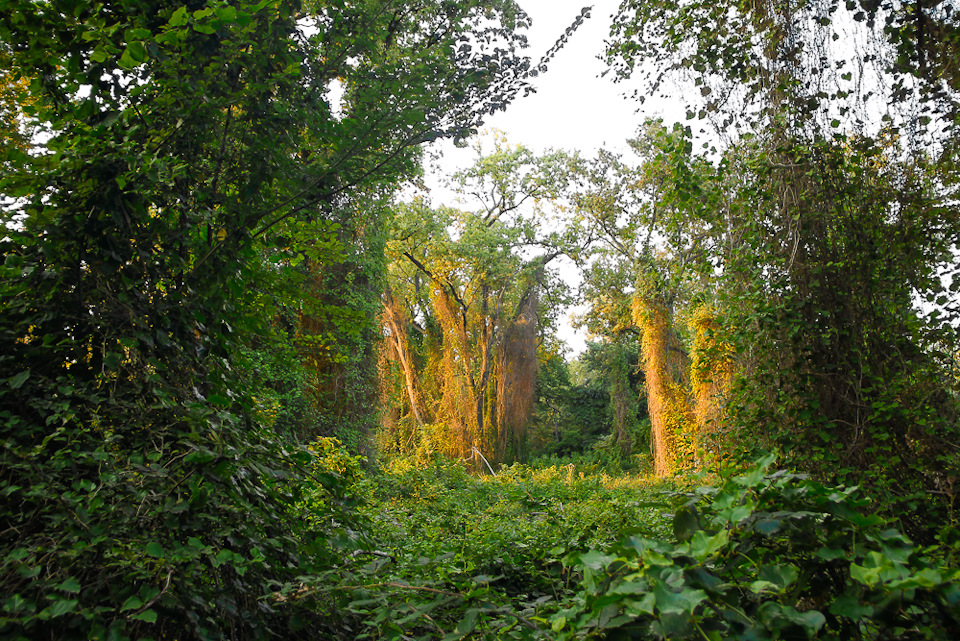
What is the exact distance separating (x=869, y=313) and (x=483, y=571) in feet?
9.50

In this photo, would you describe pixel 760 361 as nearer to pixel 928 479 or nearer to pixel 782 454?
pixel 782 454

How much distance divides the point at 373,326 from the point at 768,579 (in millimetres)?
→ 2445

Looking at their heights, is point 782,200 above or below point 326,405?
above

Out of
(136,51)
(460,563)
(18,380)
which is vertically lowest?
(460,563)

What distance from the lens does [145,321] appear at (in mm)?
2020

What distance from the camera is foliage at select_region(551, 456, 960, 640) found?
1.02 m

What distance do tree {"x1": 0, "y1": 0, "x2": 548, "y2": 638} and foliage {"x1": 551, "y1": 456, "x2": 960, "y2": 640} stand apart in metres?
1.15

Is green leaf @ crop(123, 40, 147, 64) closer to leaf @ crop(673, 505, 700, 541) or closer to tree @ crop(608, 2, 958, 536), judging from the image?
leaf @ crop(673, 505, 700, 541)

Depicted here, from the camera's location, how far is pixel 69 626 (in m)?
1.44

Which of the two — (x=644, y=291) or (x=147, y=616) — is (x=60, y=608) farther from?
(x=644, y=291)

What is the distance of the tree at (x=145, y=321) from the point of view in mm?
1592

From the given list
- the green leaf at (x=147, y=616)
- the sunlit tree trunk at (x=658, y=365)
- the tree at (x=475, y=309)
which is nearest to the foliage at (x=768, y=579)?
the green leaf at (x=147, y=616)

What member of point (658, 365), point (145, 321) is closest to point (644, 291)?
point (658, 365)

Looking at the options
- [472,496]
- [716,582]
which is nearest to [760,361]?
[716,582]
